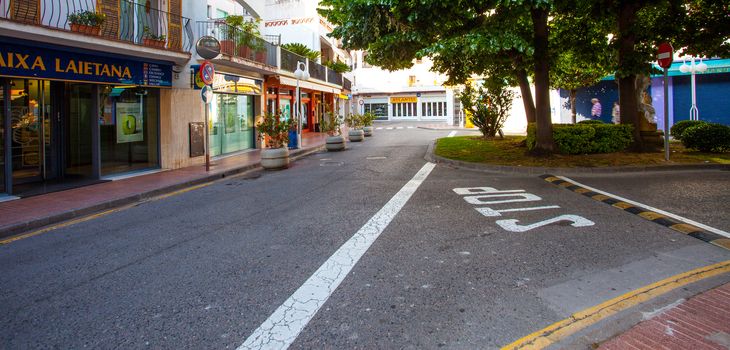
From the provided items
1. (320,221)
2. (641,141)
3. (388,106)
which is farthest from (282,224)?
(388,106)

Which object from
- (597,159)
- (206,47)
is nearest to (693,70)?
(597,159)

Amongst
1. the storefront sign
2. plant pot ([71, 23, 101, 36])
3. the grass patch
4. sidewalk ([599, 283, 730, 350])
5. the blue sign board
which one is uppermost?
the storefront sign

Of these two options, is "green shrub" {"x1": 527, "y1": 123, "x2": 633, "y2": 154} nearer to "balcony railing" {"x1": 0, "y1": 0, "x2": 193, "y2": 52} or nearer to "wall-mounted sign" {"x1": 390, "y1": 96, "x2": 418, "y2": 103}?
"balcony railing" {"x1": 0, "y1": 0, "x2": 193, "y2": 52}

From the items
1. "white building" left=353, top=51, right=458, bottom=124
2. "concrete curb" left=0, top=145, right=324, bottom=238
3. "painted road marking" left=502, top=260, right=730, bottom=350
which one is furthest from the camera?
"white building" left=353, top=51, right=458, bottom=124

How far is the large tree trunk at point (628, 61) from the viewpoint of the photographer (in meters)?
13.9

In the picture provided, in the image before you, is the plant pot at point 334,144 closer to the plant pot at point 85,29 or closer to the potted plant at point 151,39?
the potted plant at point 151,39

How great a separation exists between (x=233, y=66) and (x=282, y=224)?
13.1 metres

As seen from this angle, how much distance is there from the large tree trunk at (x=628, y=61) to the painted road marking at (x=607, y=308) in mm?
10954

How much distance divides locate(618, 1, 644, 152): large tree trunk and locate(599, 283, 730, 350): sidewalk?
11866mm

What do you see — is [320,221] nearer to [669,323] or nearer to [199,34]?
[669,323]

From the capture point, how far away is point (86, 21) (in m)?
10.8

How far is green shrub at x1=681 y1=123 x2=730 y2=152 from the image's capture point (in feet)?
46.5

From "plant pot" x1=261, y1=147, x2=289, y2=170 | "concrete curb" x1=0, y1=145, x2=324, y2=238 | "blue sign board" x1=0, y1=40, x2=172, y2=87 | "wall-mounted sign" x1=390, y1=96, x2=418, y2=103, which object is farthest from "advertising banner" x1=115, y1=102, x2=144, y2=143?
"wall-mounted sign" x1=390, y1=96, x2=418, y2=103

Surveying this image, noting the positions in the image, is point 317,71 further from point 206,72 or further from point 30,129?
point 30,129
